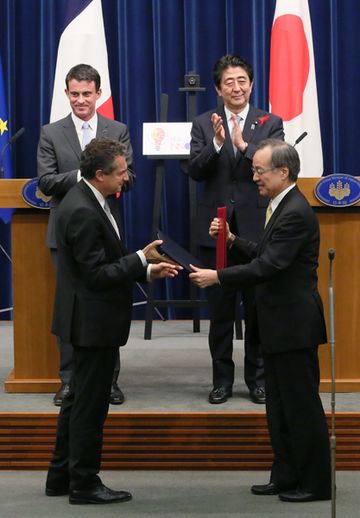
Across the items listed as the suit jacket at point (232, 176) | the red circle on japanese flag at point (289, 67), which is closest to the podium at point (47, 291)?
the suit jacket at point (232, 176)

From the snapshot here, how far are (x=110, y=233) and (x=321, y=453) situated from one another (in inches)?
42.5

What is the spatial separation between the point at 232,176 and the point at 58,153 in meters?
0.77

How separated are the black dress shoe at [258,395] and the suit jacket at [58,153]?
3.42 feet

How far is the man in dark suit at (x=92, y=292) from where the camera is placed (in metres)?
3.59

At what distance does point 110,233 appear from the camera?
3.67m

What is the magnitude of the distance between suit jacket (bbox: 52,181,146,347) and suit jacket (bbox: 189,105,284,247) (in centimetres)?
92

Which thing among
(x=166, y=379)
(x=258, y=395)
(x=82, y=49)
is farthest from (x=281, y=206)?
(x=82, y=49)

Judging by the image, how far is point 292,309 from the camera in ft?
12.1

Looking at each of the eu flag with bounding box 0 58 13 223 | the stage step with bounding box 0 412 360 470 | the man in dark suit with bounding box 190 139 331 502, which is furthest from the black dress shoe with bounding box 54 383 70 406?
the eu flag with bounding box 0 58 13 223

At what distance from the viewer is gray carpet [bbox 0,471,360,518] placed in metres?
3.67

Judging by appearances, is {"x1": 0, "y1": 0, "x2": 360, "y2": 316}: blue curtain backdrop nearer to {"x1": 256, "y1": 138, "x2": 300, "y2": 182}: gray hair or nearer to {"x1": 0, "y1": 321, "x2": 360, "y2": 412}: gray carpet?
{"x1": 0, "y1": 321, "x2": 360, "y2": 412}: gray carpet

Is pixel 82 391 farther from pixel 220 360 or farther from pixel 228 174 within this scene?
pixel 228 174

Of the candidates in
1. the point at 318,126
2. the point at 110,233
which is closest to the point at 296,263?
the point at 110,233

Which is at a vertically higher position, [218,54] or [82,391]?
[218,54]
